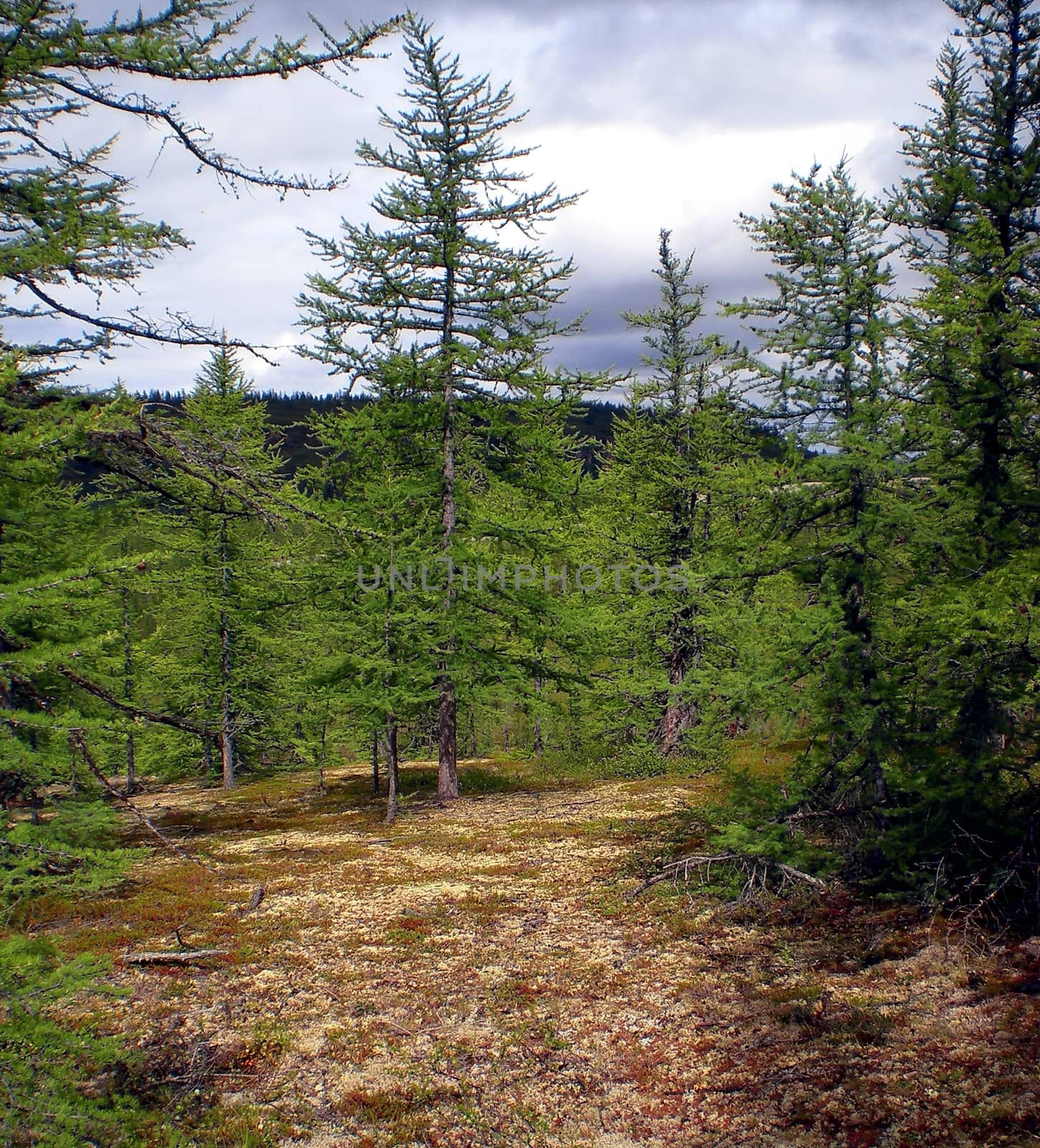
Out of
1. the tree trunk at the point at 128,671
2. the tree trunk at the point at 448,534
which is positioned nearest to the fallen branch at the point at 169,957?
the tree trunk at the point at 448,534

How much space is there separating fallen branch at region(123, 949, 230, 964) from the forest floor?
0.41 feet

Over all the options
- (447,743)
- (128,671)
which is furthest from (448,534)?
(128,671)

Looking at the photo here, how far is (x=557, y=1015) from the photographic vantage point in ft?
25.0

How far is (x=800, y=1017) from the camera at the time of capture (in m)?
6.94

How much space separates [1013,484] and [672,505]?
47.9 feet

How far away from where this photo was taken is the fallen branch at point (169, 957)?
365 inches

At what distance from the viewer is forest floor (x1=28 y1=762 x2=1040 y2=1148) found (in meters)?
5.78

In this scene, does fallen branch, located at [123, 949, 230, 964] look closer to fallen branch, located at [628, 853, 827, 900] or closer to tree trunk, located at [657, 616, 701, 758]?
fallen branch, located at [628, 853, 827, 900]

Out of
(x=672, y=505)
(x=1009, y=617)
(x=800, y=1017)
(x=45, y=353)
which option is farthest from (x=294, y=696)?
(x=1009, y=617)

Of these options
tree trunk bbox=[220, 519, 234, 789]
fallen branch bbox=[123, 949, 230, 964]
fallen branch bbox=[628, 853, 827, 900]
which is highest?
tree trunk bbox=[220, 519, 234, 789]

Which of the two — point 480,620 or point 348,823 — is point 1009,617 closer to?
point 480,620

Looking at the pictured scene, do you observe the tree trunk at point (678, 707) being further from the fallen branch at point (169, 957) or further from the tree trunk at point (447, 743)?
the fallen branch at point (169, 957)

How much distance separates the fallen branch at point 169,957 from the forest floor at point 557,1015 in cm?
12

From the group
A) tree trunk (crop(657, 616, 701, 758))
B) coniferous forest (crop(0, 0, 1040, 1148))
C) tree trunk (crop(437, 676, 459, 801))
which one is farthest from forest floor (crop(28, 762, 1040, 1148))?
tree trunk (crop(657, 616, 701, 758))
